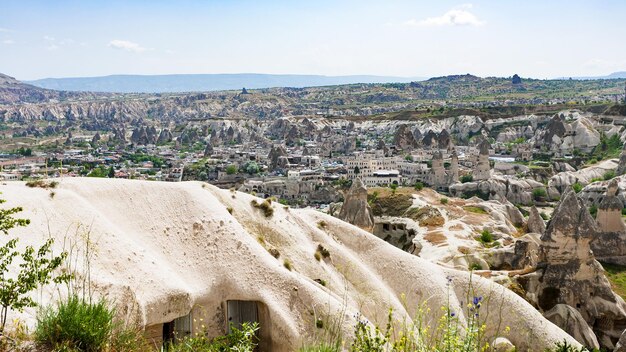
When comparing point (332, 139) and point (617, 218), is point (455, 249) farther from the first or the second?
point (332, 139)

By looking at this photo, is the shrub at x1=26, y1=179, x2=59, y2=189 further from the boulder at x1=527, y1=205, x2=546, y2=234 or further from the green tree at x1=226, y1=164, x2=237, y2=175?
the green tree at x1=226, y1=164, x2=237, y2=175

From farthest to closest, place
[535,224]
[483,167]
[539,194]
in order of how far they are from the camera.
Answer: [483,167]
[539,194]
[535,224]

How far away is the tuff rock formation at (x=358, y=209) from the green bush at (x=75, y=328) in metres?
24.2

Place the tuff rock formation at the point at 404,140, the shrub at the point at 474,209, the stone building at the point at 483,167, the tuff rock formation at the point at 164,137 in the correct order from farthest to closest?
the tuff rock formation at the point at 164,137 → the tuff rock formation at the point at 404,140 → the stone building at the point at 483,167 → the shrub at the point at 474,209

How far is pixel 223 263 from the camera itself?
1802 cm

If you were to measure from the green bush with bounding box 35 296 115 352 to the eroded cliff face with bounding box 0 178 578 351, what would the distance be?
390cm

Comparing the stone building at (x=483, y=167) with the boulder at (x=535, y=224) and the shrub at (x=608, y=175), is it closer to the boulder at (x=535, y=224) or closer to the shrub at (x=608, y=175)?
the shrub at (x=608, y=175)

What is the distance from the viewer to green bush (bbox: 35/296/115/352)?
9.21 meters

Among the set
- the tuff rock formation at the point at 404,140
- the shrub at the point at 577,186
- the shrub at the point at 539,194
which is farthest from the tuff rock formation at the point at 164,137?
the shrub at the point at 577,186

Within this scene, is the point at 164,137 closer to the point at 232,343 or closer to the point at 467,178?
the point at 467,178

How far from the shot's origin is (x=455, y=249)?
31328mm

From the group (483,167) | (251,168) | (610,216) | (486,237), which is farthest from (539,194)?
(251,168)

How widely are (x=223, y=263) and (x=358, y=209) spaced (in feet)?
53.5

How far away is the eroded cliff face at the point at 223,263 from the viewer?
16.2m
